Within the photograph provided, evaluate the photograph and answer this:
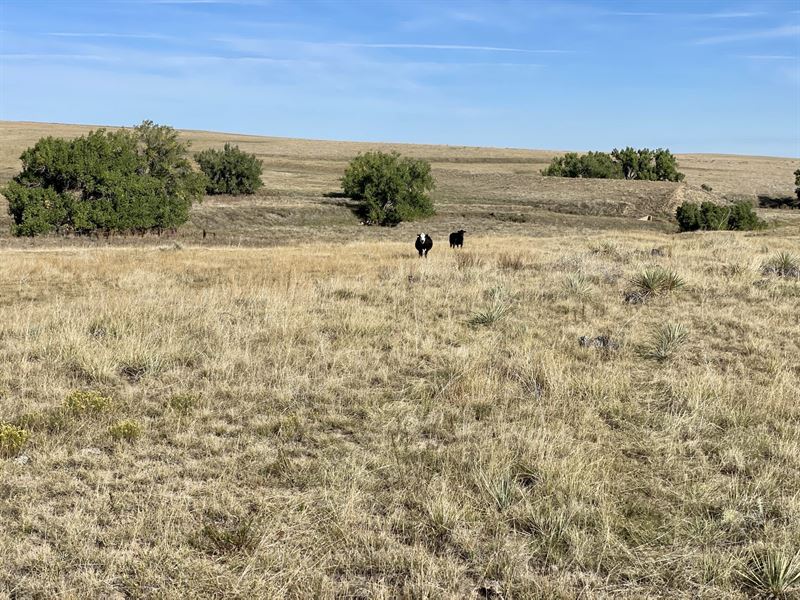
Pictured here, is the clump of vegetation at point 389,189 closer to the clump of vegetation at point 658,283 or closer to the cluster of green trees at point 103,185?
the cluster of green trees at point 103,185

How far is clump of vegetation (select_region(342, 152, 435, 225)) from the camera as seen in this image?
2213 inches

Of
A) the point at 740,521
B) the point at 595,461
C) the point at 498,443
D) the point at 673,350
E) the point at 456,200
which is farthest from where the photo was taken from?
the point at 456,200

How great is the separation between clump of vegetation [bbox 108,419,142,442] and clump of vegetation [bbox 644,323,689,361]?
638 centimetres

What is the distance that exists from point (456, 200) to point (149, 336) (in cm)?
6379

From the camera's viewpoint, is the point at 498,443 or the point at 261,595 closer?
the point at 261,595

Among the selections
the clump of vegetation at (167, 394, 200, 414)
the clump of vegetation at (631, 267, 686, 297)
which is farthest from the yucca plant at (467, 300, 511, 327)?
the clump of vegetation at (167, 394, 200, 414)

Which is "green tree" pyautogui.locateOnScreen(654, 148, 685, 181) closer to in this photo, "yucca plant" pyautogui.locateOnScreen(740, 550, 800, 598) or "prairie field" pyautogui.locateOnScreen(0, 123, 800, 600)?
"prairie field" pyautogui.locateOnScreen(0, 123, 800, 600)

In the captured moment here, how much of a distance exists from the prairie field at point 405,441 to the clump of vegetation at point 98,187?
30.1 metres

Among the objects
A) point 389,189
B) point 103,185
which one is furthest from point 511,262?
point 389,189

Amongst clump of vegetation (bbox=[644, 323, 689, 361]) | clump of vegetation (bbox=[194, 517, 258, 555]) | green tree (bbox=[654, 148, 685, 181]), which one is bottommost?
clump of vegetation (bbox=[194, 517, 258, 555])

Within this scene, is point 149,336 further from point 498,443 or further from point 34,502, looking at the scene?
point 498,443

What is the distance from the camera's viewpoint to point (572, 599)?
3512 millimetres

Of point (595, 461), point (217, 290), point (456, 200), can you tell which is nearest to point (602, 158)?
point (456, 200)

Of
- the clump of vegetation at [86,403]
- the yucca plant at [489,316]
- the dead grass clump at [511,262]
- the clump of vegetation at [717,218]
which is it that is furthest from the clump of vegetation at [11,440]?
the clump of vegetation at [717,218]
